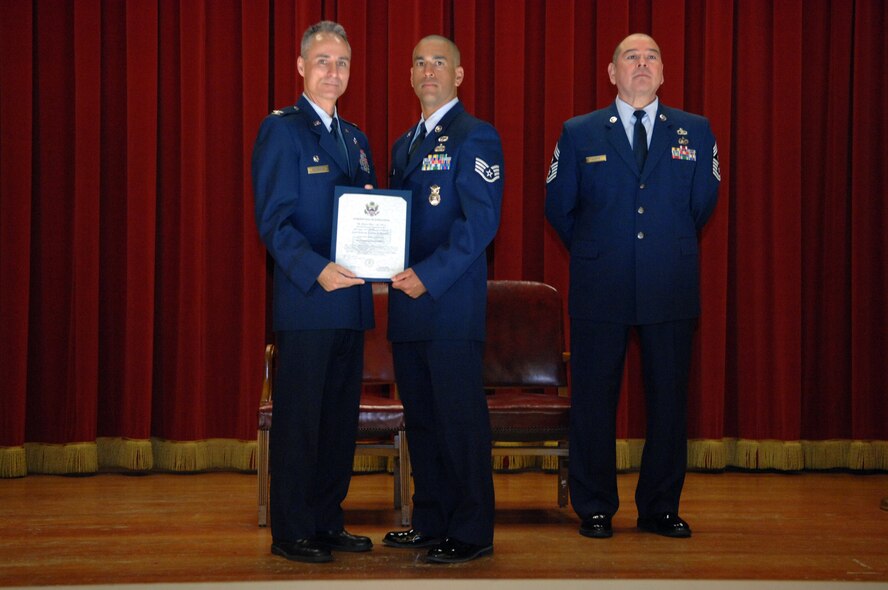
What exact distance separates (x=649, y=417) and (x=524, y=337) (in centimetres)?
92

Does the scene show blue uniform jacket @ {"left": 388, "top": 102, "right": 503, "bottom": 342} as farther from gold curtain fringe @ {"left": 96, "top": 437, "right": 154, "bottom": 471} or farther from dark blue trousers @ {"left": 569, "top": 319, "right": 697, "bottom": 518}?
gold curtain fringe @ {"left": 96, "top": 437, "right": 154, "bottom": 471}

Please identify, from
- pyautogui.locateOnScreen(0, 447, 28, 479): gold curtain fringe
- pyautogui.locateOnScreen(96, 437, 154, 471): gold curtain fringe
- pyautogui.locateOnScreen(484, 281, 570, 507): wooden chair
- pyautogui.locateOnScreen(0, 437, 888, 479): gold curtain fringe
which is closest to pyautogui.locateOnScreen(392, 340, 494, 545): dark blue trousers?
pyautogui.locateOnScreen(484, 281, 570, 507): wooden chair

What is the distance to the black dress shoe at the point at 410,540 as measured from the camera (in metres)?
3.14

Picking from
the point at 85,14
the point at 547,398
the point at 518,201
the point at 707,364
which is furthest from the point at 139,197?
the point at 707,364

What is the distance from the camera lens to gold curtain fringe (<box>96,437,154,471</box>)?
15.7ft

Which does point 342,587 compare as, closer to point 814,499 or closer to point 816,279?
point 814,499

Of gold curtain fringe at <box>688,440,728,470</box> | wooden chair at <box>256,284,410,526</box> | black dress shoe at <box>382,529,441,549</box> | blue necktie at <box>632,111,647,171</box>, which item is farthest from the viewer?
gold curtain fringe at <box>688,440,728,470</box>

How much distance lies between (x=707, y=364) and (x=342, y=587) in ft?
9.57

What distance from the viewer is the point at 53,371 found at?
4.84 m

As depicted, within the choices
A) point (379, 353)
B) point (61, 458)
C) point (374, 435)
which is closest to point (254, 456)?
point (61, 458)

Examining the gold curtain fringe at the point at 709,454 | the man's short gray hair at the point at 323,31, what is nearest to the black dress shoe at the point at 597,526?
the gold curtain fringe at the point at 709,454

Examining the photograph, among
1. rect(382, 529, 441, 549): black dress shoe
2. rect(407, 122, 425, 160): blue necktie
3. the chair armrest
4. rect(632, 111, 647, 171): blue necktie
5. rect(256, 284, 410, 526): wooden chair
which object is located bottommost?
rect(382, 529, 441, 549): black dress shoe

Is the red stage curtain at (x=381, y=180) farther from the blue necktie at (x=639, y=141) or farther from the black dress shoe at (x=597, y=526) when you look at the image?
the black dress shoe at (x=597, y=526)

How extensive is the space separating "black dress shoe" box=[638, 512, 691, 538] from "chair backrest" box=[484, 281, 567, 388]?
2.94ft
